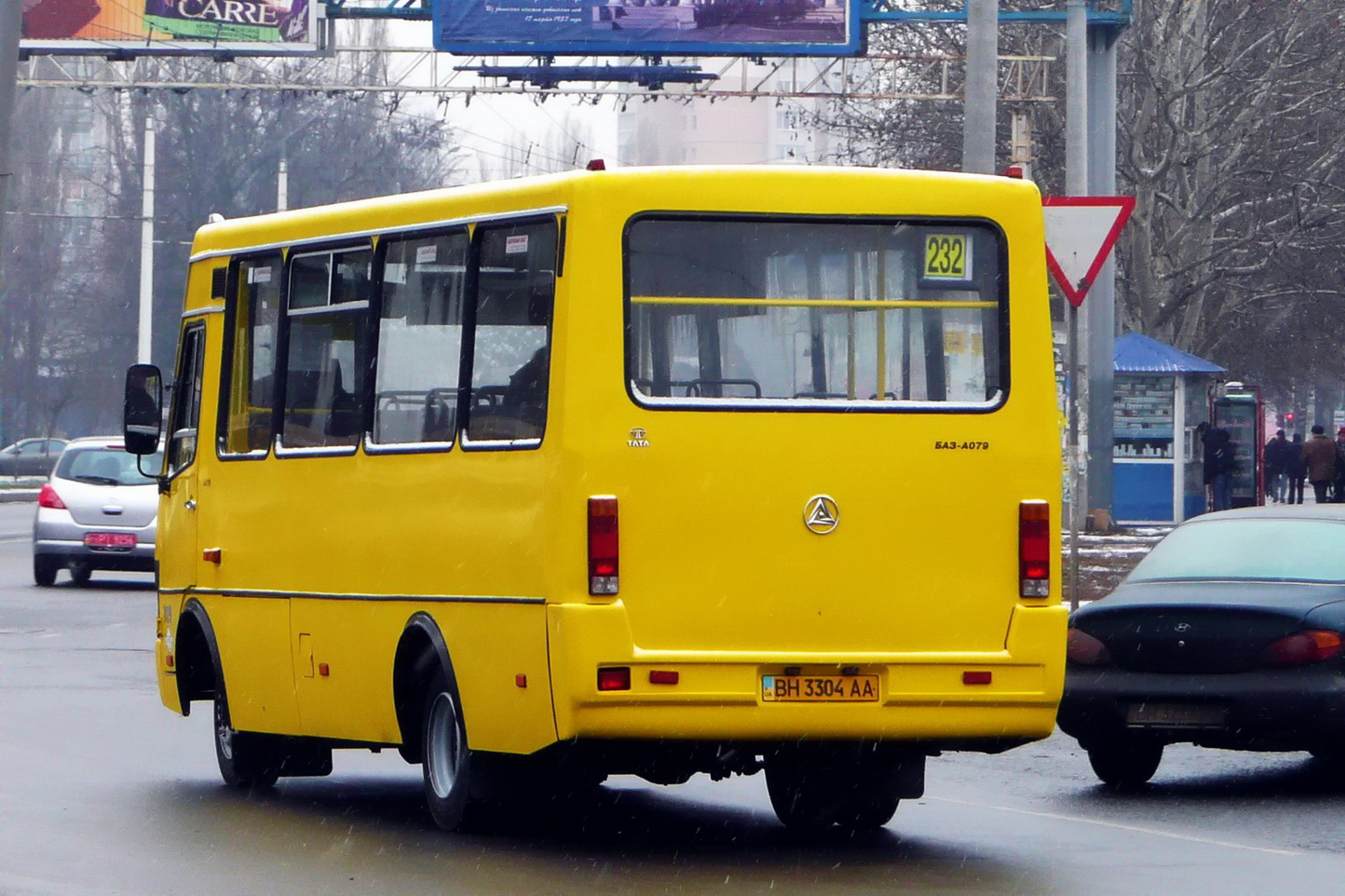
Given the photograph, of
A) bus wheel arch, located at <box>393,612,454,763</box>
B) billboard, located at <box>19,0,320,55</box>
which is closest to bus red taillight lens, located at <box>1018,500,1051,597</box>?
bus wheel arch, located at <box>393,612,454,763</box>

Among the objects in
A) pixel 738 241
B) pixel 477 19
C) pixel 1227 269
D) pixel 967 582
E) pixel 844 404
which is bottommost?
pixel 967 582

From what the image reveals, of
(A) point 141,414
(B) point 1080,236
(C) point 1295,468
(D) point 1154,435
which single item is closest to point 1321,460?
(D) point 1154,435

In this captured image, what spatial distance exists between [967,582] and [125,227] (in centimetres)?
7620

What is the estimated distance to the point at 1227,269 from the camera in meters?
43.4

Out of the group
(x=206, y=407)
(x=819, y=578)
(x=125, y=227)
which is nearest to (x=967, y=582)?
(x=819, y=578)

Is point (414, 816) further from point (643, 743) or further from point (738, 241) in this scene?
point (738, 241)

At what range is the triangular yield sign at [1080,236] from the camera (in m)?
15.6

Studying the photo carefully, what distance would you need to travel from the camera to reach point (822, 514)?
9.04 metres

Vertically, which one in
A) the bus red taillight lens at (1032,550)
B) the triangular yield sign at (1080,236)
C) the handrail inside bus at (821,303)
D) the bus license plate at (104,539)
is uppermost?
the triangular yield sign at (1080,236)

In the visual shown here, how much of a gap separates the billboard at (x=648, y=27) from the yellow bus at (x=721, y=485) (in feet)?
82.8

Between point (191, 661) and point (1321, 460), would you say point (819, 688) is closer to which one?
point (191, 661)

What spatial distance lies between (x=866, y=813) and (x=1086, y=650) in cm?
205

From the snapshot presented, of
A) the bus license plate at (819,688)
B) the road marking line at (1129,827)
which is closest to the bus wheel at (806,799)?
the bus license plate at (819,688)

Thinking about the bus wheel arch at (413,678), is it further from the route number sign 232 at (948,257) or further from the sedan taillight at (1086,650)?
the sedan taillight at (1086,650)
